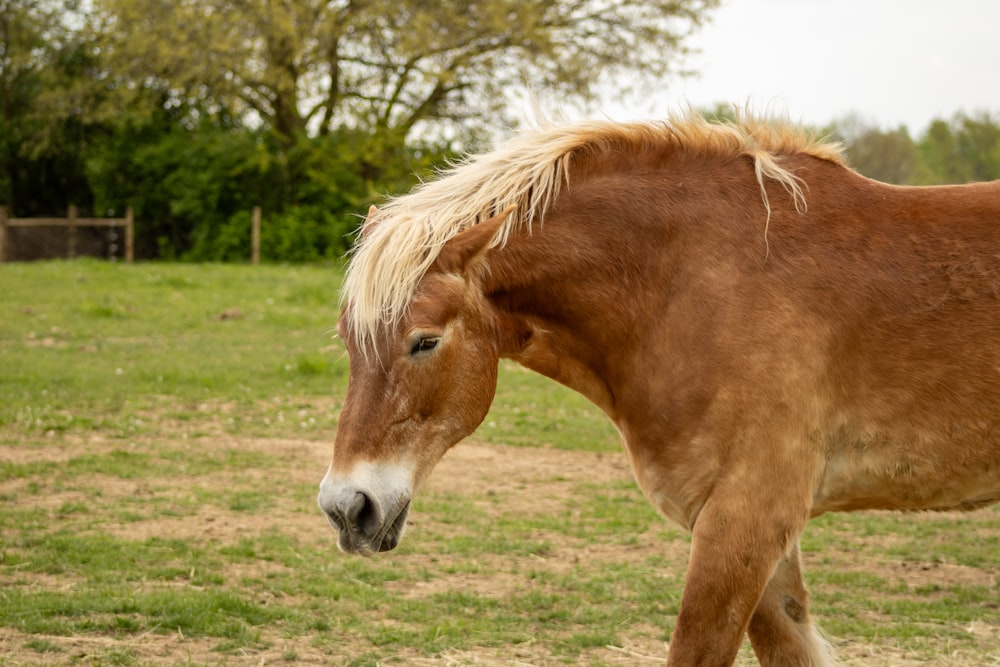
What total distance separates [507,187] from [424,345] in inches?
26.9

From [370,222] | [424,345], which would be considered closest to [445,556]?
[370,222]

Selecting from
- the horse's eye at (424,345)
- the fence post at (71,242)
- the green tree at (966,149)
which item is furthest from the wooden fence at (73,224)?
the green tree at (966,149)

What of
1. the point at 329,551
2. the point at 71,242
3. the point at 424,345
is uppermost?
the point at 71,242

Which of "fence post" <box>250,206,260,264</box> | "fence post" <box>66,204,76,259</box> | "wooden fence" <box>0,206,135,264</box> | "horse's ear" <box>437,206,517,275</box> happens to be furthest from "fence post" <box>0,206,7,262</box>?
"horse's ear" <box>437,206,517,275</box>

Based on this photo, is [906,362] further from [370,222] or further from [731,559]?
[370,222]

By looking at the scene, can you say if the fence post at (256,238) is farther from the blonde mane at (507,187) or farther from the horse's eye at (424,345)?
the horse's eye at (424,345)

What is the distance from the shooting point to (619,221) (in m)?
3.53

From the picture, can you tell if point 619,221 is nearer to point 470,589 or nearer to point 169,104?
point 470,589

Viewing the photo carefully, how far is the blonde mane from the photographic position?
323 cm

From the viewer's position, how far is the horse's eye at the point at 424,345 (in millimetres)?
3229

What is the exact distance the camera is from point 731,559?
306cm

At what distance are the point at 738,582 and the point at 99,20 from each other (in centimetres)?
2870

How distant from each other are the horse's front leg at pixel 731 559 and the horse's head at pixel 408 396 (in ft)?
2.88

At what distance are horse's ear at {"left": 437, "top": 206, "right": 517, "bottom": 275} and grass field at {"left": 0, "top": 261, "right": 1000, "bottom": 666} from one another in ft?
6.52
